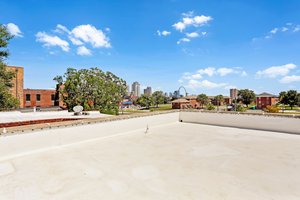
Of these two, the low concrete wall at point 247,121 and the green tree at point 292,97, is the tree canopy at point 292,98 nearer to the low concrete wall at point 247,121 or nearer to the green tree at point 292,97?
the green tree at point 292,97

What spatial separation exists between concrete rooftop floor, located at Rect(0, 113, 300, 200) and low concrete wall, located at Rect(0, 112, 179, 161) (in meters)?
0.16

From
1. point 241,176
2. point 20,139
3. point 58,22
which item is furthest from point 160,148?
point 58,22

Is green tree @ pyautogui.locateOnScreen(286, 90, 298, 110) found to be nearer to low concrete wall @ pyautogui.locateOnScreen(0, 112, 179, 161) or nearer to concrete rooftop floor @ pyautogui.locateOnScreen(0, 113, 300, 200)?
concrete rooftop floor @ pyautogui.locateOnScreen(0, 113, 300, 200)

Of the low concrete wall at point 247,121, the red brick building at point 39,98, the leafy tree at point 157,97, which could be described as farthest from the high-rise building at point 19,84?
the leafy tree at point 157,97

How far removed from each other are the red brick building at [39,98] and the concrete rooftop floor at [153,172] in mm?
28918

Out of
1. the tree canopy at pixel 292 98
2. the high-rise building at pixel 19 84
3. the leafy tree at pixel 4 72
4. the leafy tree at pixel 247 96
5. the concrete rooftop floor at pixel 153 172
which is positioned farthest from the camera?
the leafy tree at pixel 247 96

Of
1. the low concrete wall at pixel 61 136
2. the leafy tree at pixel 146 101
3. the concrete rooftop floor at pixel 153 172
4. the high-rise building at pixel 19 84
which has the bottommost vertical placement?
the concrete rooftop floor at pixel 153 172

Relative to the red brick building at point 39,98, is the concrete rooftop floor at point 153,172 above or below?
below

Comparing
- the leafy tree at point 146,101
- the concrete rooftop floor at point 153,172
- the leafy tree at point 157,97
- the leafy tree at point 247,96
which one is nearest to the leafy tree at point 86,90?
the concrete rooftop floor at point 153,172

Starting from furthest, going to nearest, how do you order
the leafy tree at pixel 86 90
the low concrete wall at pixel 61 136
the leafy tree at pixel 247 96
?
the leafy tree at pixel 247 96 < the leafy tree at pixel 86 90 < the low concrete wall at pixel 61 136

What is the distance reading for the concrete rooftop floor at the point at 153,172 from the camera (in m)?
3.52

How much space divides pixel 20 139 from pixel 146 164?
4442mm

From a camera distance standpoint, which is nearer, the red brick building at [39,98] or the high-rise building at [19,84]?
the high-rise building at [19,84]

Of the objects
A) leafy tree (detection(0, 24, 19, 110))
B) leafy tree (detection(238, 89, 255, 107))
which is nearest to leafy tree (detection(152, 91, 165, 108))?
leafy tree (detection(238, 89, 255, 107))
